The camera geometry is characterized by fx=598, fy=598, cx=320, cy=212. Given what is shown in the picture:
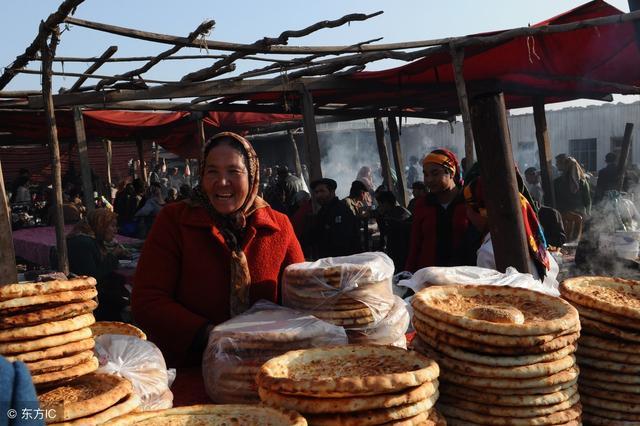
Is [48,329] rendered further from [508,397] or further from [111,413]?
[508,397]

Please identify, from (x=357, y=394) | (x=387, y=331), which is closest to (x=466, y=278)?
(x=387, y=331)

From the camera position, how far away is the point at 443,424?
156 centimetres

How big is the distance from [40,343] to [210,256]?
935 mm

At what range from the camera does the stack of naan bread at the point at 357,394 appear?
1.43 m

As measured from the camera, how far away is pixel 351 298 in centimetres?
209

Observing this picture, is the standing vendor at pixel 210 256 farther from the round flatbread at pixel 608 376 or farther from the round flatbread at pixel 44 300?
the round flatbread at pixel 608 376

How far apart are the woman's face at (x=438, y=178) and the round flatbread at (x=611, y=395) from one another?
2.72m

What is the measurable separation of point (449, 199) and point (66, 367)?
348 centimetres

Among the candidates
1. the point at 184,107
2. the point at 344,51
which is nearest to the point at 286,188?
the point at 184,107

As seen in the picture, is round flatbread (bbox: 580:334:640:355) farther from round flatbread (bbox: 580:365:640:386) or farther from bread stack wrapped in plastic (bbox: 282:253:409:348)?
bread stack wrapped in plastic (bbox: 282:253:409:348)

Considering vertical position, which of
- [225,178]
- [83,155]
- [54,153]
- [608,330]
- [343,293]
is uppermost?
[83,155]

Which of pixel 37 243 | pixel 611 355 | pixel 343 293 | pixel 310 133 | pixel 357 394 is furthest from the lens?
pixel 37 243

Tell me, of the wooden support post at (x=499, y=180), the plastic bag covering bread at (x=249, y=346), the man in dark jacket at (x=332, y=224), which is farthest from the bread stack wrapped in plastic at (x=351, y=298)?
the man in dark jacket at (x=332, y=224)

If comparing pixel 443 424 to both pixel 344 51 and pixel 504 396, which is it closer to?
pixel 504 396
